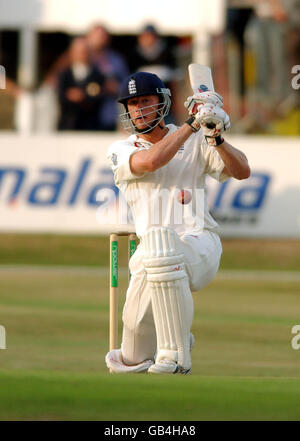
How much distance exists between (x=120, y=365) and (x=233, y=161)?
1.33 metres

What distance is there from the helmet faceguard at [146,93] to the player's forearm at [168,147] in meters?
0.41

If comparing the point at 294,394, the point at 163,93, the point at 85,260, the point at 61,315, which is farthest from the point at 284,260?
the point at 294,394

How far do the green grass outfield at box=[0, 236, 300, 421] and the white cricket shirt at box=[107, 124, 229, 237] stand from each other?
936mm

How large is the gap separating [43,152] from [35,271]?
5.93 ft

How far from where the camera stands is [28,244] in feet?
49.0

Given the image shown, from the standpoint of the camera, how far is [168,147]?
618cm

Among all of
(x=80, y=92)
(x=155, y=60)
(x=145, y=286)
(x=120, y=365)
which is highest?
(x=155, y=60)

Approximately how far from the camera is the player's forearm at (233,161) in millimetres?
6289

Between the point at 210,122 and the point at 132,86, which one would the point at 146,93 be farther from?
the point at 210,122

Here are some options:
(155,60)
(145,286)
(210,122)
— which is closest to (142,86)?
(210,122)

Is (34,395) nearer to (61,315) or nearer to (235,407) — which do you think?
(235,407)

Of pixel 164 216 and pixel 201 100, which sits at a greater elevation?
pixel 201 100

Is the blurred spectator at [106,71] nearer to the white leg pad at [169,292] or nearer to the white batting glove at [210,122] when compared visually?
the white batting glove at [210,122]

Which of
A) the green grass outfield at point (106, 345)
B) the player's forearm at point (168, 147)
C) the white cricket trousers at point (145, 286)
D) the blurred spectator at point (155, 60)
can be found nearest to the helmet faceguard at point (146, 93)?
the player's forearm at point (168, 147)
